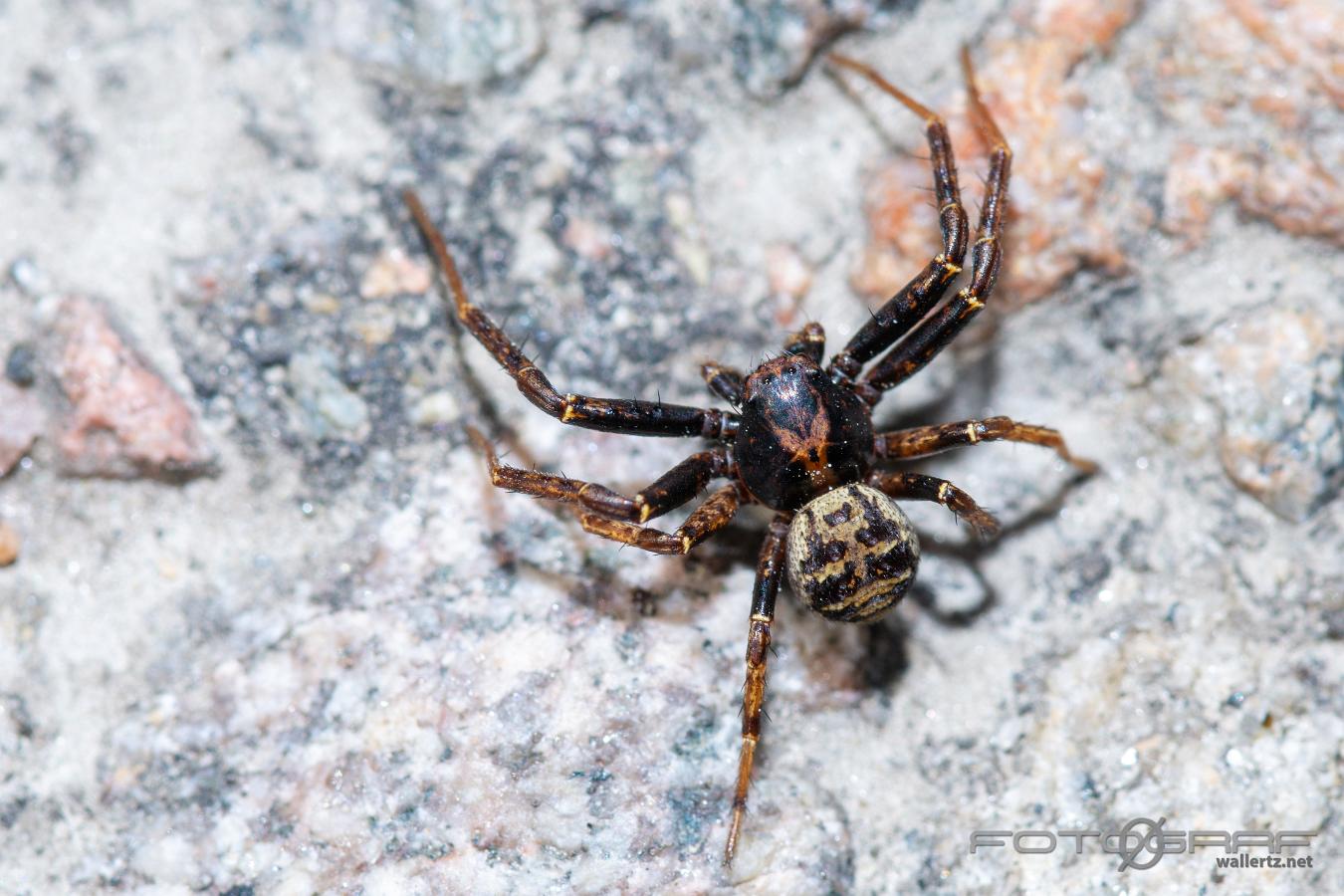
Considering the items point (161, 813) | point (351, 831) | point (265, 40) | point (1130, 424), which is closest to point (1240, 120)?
point (1130, 424)

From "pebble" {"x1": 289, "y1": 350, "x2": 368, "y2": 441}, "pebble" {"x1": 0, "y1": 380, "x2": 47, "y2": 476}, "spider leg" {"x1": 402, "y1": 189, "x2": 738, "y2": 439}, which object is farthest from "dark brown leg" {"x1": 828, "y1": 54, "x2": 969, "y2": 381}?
"pebble" {"x1": 0, "y1": 380, "x2": 47, "y2": 476}

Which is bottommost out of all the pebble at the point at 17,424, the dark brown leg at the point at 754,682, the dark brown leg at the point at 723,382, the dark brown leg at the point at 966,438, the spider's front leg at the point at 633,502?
the dark brown leg at the point at 754,682

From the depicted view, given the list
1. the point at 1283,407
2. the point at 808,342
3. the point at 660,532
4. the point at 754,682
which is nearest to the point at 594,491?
the point at 660,532

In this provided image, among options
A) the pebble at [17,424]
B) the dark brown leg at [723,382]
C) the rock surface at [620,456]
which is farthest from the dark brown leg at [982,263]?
the pebble at [17,424]

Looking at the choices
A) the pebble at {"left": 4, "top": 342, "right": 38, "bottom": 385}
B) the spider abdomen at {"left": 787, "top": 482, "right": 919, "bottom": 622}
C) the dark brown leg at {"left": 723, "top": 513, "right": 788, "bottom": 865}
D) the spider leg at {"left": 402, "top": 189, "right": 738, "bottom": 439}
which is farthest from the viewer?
the pebble at {"left": 4, "top": 342, "right": 38, "bottom": 385}

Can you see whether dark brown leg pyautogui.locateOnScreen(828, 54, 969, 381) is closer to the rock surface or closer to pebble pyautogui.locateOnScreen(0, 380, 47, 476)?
the rock surface

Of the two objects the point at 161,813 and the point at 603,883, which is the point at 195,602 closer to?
the point at 161,813

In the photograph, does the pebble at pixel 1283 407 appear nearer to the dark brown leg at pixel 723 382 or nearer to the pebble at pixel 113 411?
the dark brown leg at pixel 723 382
